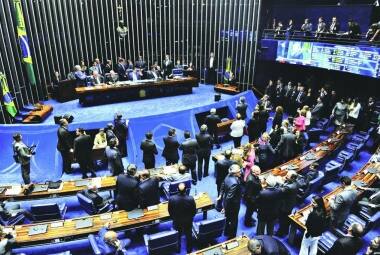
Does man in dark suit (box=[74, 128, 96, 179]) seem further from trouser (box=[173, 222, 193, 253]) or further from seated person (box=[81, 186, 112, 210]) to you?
trouser (box=[173, 222, 193, 253])

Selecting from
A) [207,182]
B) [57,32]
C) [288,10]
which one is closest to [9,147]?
[207,182]

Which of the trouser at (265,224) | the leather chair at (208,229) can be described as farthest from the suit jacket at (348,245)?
the leather chair at (208,229)

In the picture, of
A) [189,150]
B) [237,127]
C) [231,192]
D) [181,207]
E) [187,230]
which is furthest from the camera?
[237,127]

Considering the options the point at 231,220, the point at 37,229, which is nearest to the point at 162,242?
the point at 231,220

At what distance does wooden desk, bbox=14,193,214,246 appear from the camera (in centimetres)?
508

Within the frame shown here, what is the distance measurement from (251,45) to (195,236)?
1178 cm

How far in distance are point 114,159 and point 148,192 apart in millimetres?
1604

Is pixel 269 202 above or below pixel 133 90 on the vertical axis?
above

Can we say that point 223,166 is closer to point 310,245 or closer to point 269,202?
point 269,202

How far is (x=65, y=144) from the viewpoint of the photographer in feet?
25.4

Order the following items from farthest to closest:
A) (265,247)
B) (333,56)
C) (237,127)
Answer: (333,56) → (237,127) → (265,247)

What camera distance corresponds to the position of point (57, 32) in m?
13.4

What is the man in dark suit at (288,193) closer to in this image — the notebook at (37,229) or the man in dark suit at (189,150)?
the man in dark suit at (189,150)

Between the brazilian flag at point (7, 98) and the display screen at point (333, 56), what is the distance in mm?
11063
